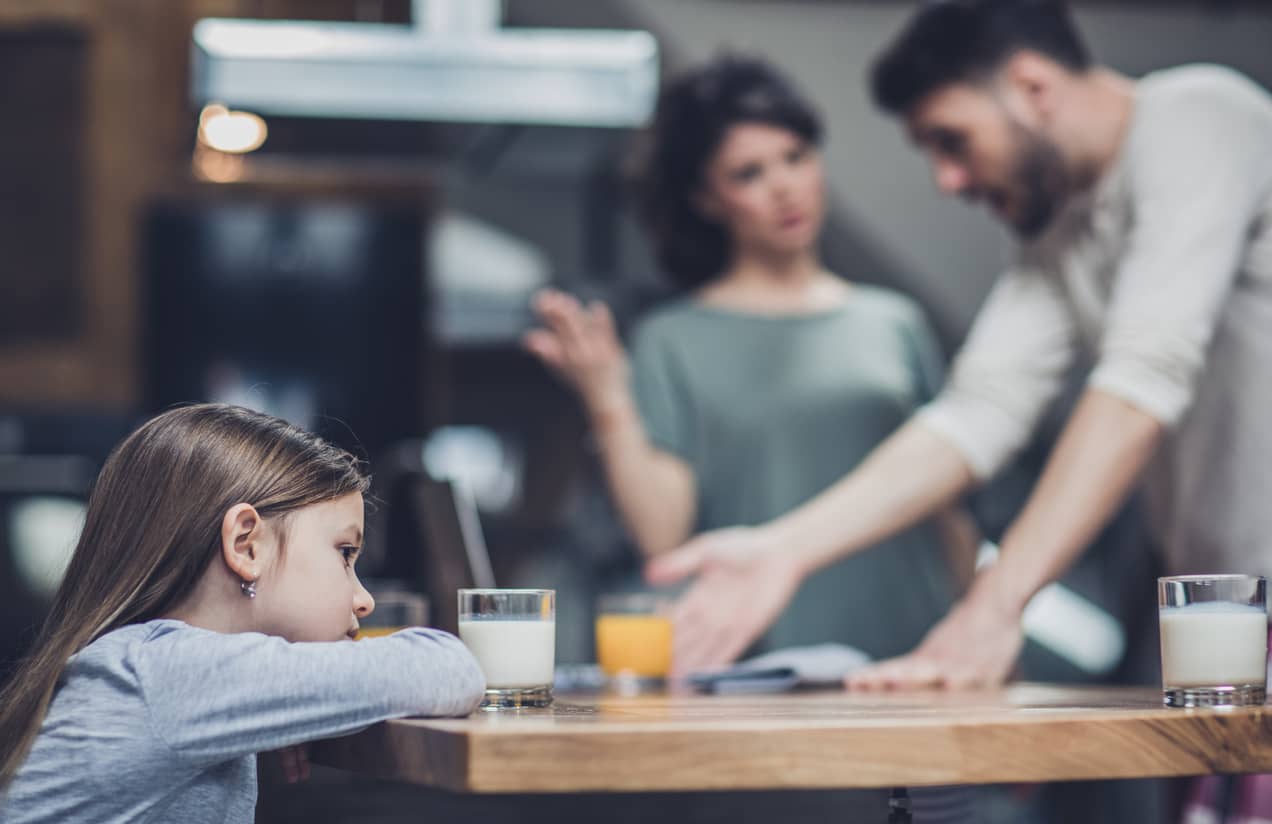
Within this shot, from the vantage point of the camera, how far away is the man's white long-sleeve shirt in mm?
1621

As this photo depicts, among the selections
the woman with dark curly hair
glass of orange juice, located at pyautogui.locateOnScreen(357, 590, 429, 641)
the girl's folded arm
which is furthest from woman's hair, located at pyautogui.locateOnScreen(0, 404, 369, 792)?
the woman with dark curly hair

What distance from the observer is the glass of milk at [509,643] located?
3.81 feet

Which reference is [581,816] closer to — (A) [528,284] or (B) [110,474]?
(B) [110,474]

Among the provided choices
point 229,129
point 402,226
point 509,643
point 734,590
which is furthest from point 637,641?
point 402,226

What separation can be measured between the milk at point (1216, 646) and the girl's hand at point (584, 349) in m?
1.21

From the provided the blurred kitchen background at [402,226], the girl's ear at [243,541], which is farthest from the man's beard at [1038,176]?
the blurred kitchen background at [402,226]

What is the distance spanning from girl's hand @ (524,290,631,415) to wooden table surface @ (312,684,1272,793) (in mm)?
1183

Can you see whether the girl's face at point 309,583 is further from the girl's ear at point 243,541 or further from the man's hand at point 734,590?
the man's hand at point 734,590

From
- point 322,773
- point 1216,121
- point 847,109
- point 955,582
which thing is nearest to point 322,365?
point 847,109

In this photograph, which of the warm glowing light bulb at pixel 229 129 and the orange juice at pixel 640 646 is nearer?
the orange juice at pixel 640 646

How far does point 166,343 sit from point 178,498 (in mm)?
4234

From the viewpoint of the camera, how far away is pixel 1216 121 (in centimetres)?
170

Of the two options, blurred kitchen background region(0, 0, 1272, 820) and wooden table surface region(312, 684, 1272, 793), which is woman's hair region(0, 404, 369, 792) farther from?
blurred kitchen background region(0, 0, 1272, 820)

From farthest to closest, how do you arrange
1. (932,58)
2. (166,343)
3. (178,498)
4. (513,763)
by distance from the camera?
(166,343), (932,58), (178,498), (513,763)
